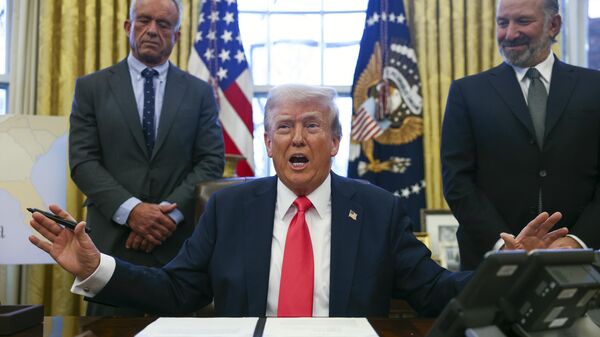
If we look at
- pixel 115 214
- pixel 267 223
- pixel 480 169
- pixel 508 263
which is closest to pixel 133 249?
pixel 115 214

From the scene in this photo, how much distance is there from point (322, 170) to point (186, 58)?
310 centimetres

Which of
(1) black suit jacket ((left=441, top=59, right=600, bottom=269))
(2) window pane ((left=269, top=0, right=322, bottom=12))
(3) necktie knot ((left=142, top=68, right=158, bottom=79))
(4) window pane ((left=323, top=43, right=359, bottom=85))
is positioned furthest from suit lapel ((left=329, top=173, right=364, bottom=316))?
(2) window pane ((left=269, top=0, right=322, bottom=12))

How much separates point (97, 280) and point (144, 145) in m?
1.48

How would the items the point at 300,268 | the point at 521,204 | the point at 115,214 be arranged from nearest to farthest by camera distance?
the point at 300,268
the point at 521,204
the point at 115,214

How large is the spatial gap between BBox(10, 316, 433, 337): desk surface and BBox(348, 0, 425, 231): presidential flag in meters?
3.31

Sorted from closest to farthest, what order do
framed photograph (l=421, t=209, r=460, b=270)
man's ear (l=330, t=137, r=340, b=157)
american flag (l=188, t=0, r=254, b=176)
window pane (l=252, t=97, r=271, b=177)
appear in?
man's ear (l=330, t=137, r=340, b=157) < framed photograph (l=421, t=209, r=460, b=270) < american flag (l=188, t=0, r=254, b=176) < window pane (l=252, t=97, r=271, b=177)

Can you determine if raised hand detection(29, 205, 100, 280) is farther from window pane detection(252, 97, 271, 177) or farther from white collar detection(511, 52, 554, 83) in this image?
window pane detection(252, 97, 271, 177)

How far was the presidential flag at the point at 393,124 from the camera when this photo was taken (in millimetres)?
4898

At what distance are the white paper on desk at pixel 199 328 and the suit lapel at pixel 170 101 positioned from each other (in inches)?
68.0

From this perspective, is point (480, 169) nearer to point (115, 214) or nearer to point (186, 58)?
point (115, 214)

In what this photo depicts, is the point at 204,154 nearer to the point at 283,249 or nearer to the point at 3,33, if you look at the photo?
the point at 283,249

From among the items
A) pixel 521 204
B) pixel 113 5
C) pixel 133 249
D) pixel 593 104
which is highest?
pixel 113 5

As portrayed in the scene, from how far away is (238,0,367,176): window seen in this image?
211 inches

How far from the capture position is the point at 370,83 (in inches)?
195
